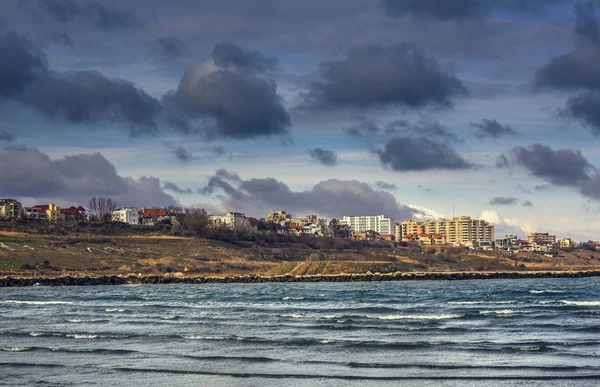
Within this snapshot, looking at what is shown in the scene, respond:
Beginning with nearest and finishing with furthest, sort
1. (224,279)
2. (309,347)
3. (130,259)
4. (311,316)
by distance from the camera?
(309,347) → (311,316) → (224,279) → (130,259)

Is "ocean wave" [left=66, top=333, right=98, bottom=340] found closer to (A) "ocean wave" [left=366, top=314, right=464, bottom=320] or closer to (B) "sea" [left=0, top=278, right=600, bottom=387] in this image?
(B) "sea" [left=0, top=278, right=600, bottom=387]

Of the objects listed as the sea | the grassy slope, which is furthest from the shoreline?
the sea

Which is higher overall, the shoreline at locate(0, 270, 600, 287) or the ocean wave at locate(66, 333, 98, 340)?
the ocean wave at locate(66, 333, 98, 340)

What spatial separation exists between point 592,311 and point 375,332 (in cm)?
1864

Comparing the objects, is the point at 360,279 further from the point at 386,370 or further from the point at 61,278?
the point at 386,370

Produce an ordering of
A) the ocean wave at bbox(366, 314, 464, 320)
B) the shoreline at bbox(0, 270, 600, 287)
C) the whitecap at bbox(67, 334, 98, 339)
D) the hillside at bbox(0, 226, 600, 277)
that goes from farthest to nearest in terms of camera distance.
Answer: the hillside at bbox(0, 226, 600, 277)
the shoreline at bbox(0, 270, 600, 287)
the ocean wave at bbox(366, 314, 464, 320)
the whitecap at bbox(67, 334, 98, 339)

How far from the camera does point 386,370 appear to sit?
27406 mm

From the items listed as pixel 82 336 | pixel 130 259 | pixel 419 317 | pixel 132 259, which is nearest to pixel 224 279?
pixel 132 259

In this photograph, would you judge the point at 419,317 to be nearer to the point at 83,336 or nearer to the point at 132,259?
the point at 83,336

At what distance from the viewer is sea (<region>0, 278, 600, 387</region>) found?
25969 millimetres

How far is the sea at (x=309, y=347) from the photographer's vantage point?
25969 millimetres

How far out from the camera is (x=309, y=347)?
1359 inches

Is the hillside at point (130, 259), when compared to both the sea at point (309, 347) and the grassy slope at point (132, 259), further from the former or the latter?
the sea at point (309, 347)

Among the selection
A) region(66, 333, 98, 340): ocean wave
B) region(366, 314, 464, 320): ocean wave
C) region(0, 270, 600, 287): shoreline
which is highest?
region(366, 314, 464, 320): ocean wave
